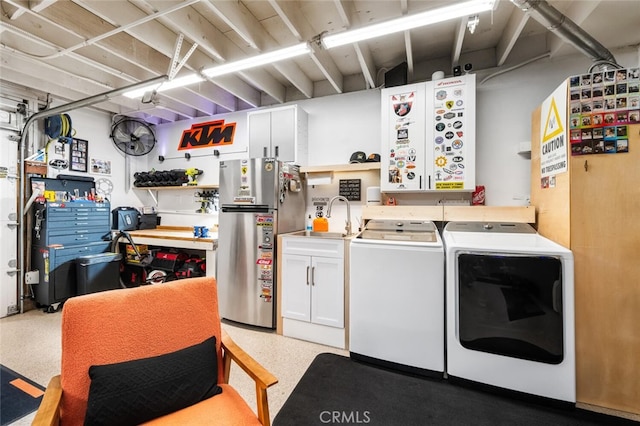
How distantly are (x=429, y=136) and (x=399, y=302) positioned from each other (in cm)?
177

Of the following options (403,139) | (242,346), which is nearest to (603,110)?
(403,139)

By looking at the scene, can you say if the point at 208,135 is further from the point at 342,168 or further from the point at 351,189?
the point at 351,189

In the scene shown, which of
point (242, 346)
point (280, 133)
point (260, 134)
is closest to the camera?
point (242, 346)

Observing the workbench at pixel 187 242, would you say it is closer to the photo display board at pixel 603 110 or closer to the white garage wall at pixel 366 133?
the white garage wall at pixel 366 133

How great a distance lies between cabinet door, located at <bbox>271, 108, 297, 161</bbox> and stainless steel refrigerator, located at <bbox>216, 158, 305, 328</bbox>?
12.5 inches

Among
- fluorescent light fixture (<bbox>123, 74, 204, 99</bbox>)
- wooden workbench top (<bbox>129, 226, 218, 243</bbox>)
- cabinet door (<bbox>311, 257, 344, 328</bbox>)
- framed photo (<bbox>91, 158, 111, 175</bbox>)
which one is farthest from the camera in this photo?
framed photo (<bbox>91, 158, 111, 175</bbox>)

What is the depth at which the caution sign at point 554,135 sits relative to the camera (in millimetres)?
1946

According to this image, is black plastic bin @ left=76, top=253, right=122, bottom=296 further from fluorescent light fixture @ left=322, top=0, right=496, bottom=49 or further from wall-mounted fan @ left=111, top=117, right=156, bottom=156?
fluorescent light fixture @ left=322, top=0, right=496, bottom=49

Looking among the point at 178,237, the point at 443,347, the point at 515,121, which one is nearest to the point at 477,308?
the point at 443,347

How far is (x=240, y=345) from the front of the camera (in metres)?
2.65

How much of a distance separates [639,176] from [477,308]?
133 centimetres

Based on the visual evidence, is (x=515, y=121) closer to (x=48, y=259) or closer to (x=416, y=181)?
(x=416, y=181)

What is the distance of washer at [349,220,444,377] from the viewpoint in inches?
82.1

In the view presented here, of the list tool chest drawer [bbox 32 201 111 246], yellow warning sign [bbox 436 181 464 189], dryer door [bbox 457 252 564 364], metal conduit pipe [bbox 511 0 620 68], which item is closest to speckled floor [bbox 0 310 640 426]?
dryer door [bbox 457 252 564 364]
